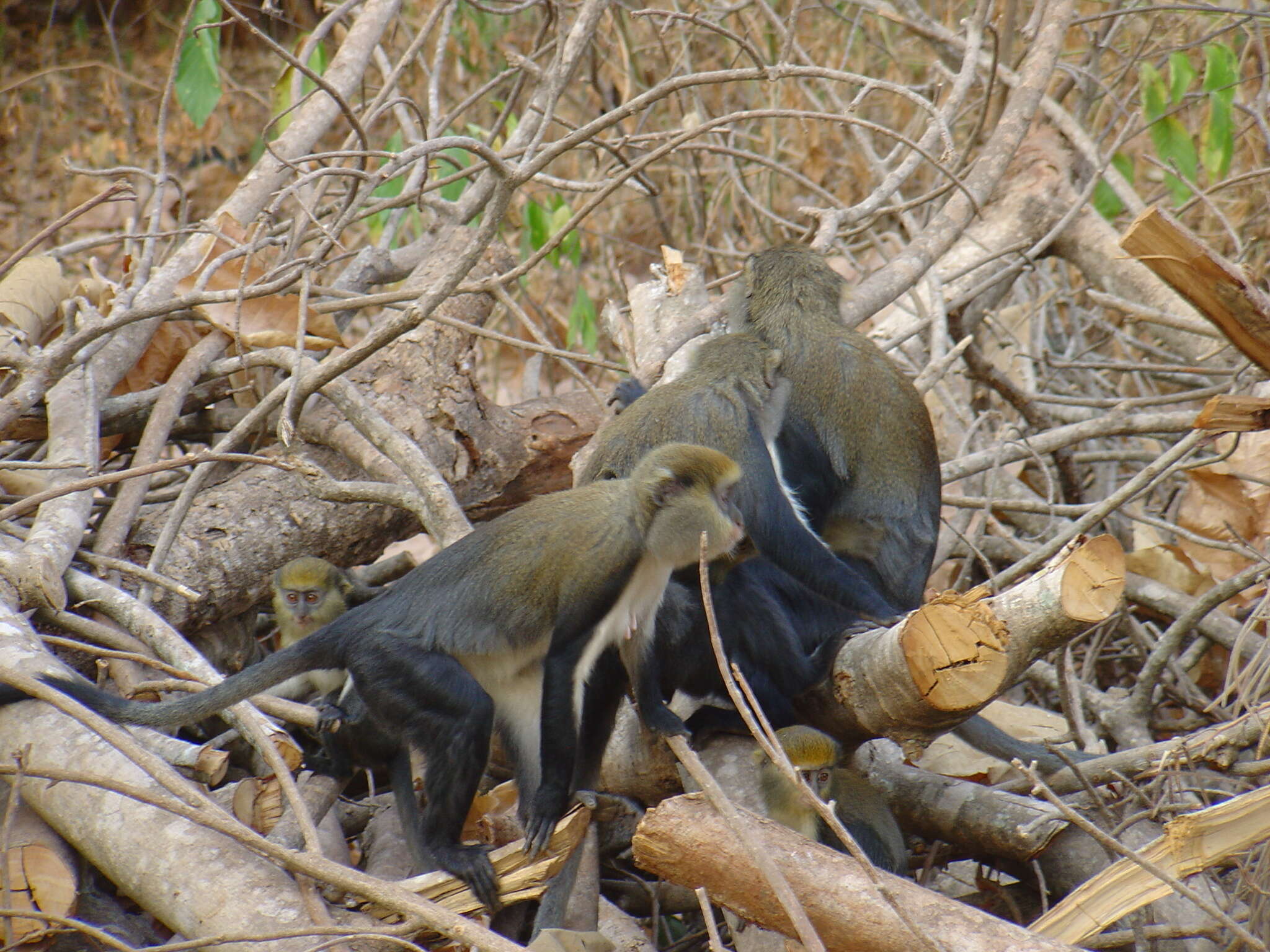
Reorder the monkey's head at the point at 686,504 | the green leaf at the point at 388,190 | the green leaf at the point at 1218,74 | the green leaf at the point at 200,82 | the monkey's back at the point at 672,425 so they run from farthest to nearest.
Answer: the green leaf at the point at 388,190, the green leaf at the point at 200,82, the green leaf at the point at 1218,74, the monkey's back at the point at 672,425, the monkey's head at the point at 686,504

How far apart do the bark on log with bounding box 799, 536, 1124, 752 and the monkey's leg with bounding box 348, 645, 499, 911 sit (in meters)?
0.92

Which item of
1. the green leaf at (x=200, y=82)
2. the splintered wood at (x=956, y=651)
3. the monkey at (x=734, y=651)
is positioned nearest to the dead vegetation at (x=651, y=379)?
the splintered wood at (x=956, y=651)

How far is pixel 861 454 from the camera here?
12.8 feet

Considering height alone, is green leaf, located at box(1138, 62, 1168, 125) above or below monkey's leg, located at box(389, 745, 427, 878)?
above

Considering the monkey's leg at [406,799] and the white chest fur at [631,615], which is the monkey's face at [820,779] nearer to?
the white chest fur at [631,615]

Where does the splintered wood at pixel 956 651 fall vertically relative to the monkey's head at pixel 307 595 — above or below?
above

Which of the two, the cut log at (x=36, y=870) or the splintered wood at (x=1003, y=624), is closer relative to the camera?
the splintered wood at (x=1003, y=624)

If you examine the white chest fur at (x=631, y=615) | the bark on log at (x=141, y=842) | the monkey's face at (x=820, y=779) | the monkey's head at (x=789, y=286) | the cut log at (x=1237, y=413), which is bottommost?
the monkey's face at (x=820, y=779)

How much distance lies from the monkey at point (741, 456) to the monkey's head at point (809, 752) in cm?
47

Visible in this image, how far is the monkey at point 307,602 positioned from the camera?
3.74m

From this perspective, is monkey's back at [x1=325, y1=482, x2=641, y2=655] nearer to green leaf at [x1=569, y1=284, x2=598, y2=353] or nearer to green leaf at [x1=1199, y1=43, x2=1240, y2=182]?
green leaf at [x1=569, y1=284, x2=598, y2=353]

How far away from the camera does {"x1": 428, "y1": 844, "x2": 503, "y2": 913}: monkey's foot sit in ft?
9.07

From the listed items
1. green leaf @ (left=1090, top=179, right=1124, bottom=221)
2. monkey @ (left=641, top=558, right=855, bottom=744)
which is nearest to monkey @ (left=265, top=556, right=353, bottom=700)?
monkey @ (left=641, top=558, right=855, bottom=744)

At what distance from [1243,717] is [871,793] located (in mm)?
992
